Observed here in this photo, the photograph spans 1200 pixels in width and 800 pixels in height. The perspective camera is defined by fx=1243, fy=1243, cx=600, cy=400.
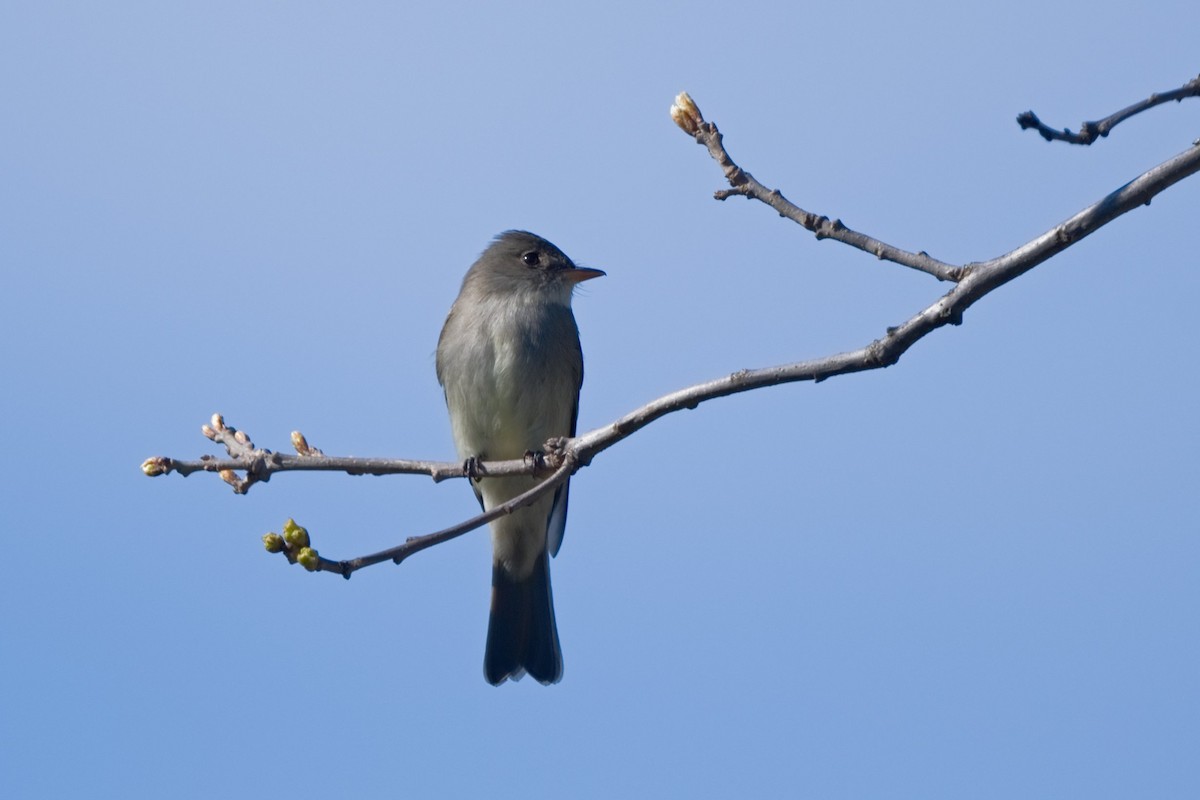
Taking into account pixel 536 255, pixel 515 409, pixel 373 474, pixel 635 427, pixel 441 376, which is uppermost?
pixel 536 255

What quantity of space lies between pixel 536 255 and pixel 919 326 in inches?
197

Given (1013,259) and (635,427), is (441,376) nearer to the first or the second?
(635,427)

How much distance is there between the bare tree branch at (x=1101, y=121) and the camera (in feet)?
11.9

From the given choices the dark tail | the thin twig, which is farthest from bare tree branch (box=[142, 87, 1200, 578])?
the dark tail

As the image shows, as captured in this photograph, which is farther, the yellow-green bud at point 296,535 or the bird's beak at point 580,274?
the bird's beak at point 580,274

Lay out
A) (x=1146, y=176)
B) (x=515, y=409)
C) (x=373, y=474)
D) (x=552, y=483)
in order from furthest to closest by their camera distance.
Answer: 1. (x=515, y=409)
2. (x=373, y=474)
3. (x=552, y=483)
4. (x=1146, y=176)

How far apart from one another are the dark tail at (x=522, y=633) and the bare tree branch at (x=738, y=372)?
3220 millimetres

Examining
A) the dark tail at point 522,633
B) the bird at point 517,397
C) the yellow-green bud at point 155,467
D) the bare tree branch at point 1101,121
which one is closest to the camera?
the bare tree branch at point 1101,121

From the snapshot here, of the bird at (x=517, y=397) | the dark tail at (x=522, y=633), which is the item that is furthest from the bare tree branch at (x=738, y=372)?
the dark tail at (x=522, y=633)

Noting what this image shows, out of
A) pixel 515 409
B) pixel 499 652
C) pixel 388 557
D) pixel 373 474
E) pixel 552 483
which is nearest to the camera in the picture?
pixel 388 557

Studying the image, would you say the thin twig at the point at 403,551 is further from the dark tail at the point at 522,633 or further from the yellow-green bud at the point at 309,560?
the dark tail at the point at 522,633

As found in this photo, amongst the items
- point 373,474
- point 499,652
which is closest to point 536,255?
point 499,652

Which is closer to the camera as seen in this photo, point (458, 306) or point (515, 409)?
point (515, 409)

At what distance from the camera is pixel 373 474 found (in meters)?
5.03
